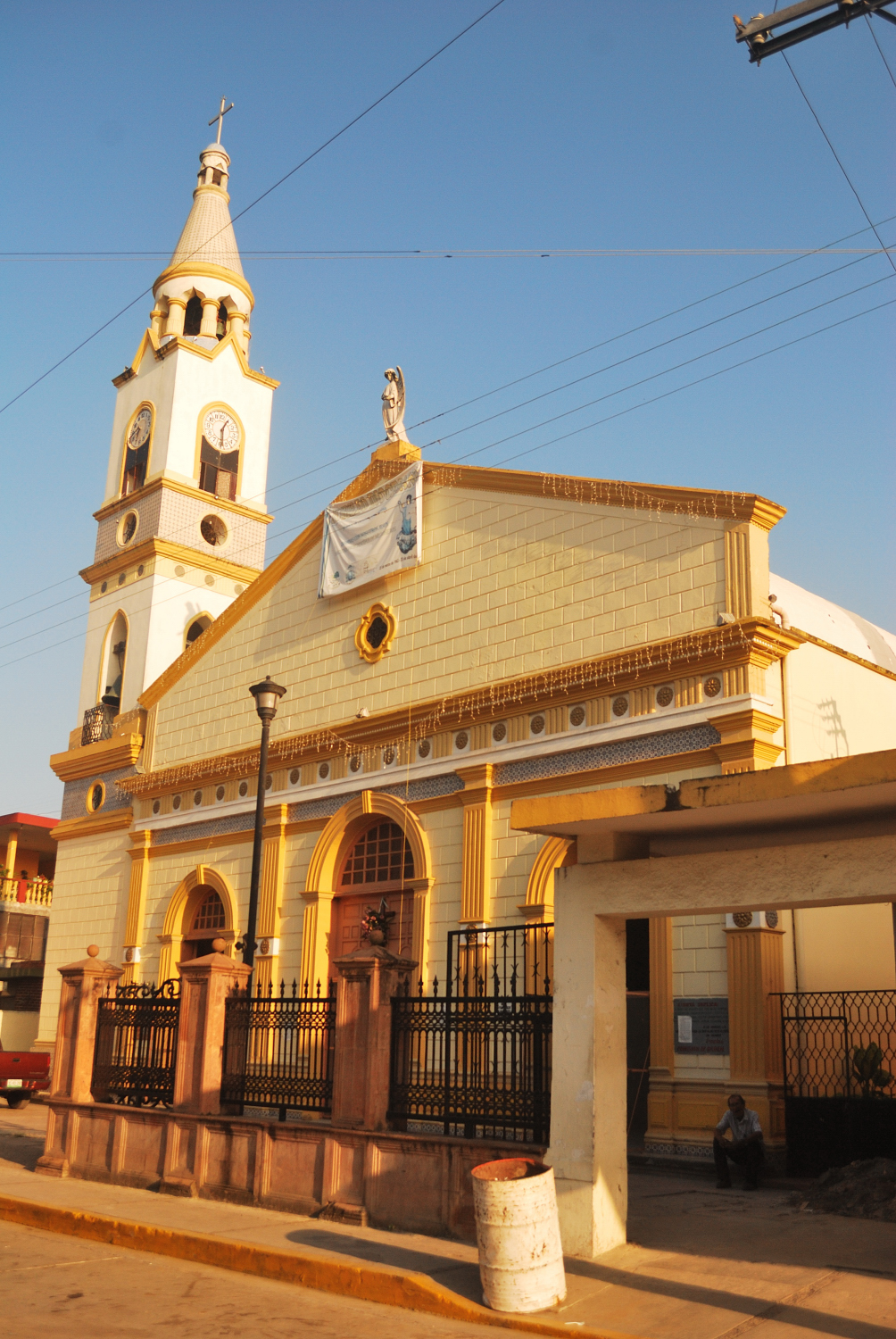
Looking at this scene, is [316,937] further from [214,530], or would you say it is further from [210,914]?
[214,530]

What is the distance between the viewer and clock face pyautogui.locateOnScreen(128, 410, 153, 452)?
27969 millimetres

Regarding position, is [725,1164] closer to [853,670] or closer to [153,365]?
[853,670]

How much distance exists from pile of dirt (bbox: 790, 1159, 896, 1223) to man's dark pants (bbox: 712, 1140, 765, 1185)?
33.1 inches

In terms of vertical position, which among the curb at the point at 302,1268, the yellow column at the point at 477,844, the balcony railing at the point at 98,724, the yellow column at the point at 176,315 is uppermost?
the yellow column at the point at 176,315

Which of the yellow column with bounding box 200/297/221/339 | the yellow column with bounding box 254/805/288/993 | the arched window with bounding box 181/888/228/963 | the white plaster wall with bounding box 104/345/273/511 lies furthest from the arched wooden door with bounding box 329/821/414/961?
the yellow column with bounding box 200/297/221/339

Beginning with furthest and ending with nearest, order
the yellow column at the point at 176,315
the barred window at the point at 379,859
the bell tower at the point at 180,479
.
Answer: the yellow column at the point at 176,315
the bell tower at the point at 180,479
the barred window at the point at 379,859

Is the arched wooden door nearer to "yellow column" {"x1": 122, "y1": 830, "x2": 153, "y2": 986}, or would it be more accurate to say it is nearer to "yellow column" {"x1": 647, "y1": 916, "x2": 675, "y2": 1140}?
"yellow column" {"x1": 647, "y1": 916, "x2": 675, "y2": 1140}

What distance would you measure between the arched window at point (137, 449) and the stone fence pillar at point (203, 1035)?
17053 millimetres

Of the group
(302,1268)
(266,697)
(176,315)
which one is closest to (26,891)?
(176,315)

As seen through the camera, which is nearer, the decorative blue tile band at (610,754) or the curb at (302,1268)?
the curb at (302,1268)

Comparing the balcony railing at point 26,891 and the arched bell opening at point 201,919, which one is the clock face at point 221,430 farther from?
the balcony railing at point 26,891

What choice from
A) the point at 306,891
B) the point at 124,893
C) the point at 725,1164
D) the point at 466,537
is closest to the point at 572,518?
the point at 466,537

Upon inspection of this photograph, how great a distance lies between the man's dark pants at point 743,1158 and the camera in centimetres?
1198

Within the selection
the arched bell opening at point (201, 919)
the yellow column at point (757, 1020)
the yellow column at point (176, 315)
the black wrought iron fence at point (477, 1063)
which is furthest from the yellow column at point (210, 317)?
the black wrought iron fence at point (477, 1063)
